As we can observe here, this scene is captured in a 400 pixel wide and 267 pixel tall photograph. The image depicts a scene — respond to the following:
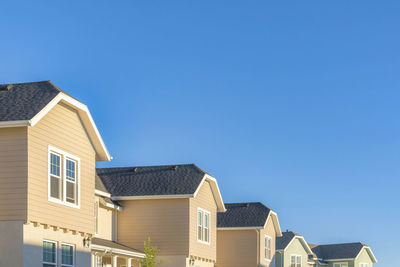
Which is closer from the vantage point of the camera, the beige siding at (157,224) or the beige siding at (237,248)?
the beige siding at (157,224)

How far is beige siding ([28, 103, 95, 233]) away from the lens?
19.5 metres

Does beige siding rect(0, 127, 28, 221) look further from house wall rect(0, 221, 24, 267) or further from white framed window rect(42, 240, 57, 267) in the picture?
white framed window rect(42, 240, 57, 267)

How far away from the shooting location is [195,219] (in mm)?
32500

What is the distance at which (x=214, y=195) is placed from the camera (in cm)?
3609

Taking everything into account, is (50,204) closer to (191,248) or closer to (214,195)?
(191,248)

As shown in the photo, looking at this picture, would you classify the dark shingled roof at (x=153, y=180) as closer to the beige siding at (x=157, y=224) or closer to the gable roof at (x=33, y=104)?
the beige siding at (x=157, y=224)

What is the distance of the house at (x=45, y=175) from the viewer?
19094 mm

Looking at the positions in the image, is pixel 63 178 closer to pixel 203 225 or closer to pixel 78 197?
pixel 78 197

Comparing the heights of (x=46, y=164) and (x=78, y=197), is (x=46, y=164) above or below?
above

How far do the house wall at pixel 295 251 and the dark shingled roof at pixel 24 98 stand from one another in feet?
115

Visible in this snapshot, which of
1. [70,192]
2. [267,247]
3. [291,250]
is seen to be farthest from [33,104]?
[291,250]

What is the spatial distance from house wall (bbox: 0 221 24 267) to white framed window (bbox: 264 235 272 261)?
26.8m

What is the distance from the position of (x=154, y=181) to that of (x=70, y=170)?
1164 centimetres

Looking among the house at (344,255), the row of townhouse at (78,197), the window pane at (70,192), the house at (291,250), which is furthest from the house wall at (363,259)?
the window pane at (70,192)
